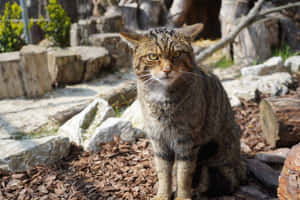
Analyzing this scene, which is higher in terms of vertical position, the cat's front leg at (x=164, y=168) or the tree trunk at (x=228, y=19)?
the tree trunk at (x=228, y=19)

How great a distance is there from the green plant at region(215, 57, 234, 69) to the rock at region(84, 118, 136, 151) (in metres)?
3.88

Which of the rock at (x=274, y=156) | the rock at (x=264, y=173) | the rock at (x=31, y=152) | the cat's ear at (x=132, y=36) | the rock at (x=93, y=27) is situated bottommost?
the rock at (x=264, y=173)

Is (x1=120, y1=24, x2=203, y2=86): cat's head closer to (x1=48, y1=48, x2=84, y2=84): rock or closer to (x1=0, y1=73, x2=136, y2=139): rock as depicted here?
(x1=0, y1=73, x2=136, y2=139): rock

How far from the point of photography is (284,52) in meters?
6.64

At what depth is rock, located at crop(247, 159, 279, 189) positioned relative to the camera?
2879 millimetres

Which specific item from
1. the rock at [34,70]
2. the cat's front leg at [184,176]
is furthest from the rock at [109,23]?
the cat's front leg at [184,176]

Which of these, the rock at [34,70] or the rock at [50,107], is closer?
the rock at [50,107]

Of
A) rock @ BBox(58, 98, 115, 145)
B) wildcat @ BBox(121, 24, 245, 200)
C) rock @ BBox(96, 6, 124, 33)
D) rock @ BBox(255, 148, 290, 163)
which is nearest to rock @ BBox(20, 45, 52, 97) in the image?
rock @ BBox(58, 98, 115, 145)

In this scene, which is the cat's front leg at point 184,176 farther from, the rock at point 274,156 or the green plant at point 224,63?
the green plant at point 224,63

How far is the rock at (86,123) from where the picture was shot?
367 centimetres

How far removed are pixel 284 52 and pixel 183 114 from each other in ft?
17.7

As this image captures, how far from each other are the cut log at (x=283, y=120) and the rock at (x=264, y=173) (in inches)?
16.2

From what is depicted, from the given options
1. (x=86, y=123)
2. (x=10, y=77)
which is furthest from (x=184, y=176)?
(x=10, y=77)

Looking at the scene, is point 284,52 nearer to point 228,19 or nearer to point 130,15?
point 228,19
